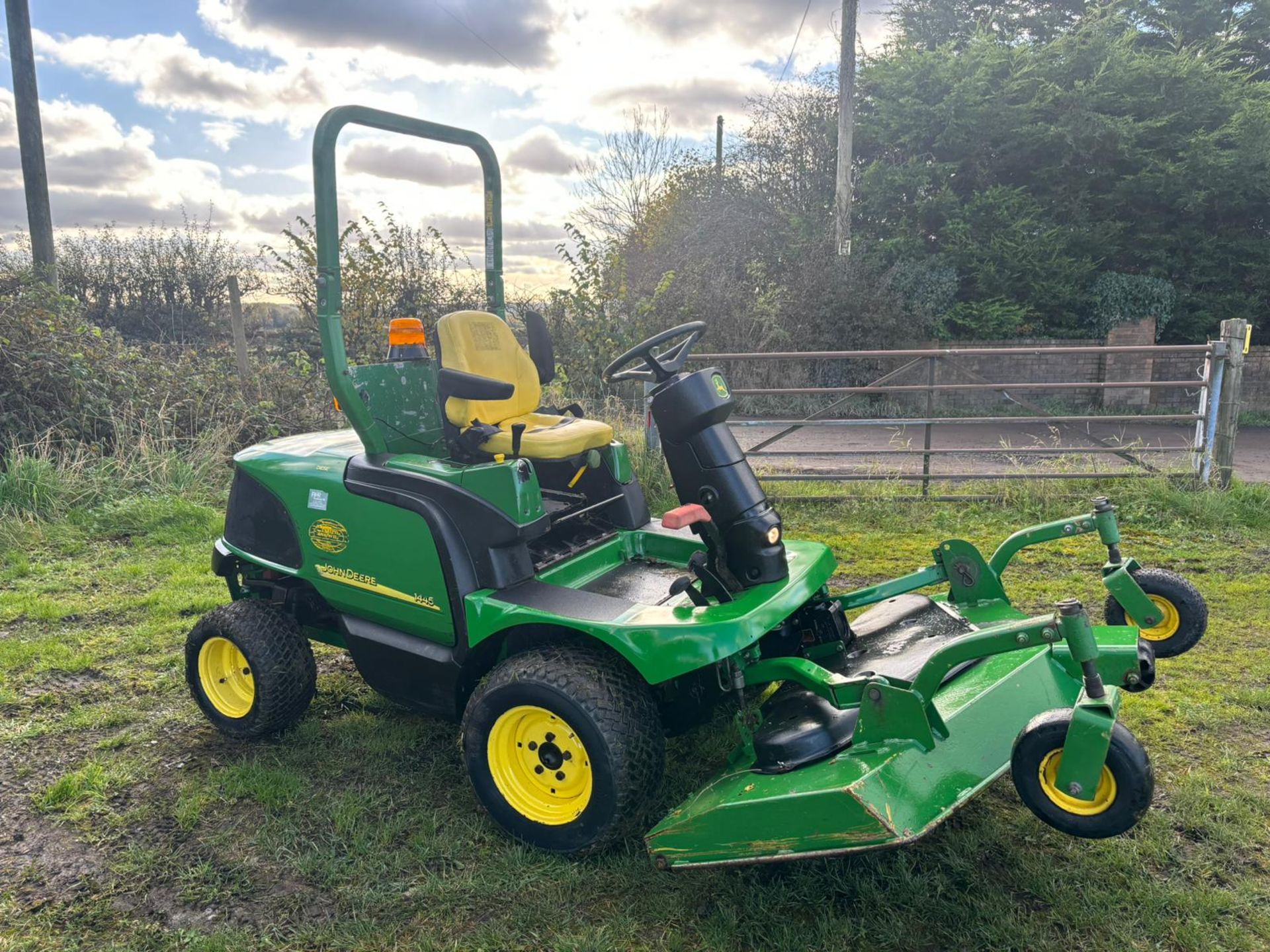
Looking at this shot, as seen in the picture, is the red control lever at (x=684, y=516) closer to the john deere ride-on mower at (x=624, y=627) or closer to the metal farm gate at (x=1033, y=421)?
the john deere ride-on mower at (x=624, y=627)

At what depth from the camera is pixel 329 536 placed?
3.42m

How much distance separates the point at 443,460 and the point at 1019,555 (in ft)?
13.2

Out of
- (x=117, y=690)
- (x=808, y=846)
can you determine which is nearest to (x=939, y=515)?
(x=808, y=846)

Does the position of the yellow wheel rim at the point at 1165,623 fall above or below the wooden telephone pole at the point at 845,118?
below

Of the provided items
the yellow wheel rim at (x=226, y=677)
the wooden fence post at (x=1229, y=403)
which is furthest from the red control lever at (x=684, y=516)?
the wooden fence post at (x=1229, y=403)

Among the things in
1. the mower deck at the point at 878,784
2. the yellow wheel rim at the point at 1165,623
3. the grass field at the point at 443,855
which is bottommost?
the grass field at the point at 443,855

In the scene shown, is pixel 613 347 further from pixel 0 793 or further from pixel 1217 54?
pixel 1217 54

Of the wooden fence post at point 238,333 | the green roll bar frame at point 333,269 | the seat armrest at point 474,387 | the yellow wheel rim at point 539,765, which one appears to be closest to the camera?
the yellow wheel rim at point 539,765

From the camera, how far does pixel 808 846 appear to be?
7.54 feet

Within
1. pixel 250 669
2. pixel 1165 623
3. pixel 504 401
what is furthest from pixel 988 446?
pixel 250 669

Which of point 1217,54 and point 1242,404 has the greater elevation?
point 1217,54

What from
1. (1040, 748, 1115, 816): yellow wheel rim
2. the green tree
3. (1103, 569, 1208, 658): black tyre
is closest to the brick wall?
the green tree

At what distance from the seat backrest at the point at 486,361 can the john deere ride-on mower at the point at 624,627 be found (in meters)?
0.01

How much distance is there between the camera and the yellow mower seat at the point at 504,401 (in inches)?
138
